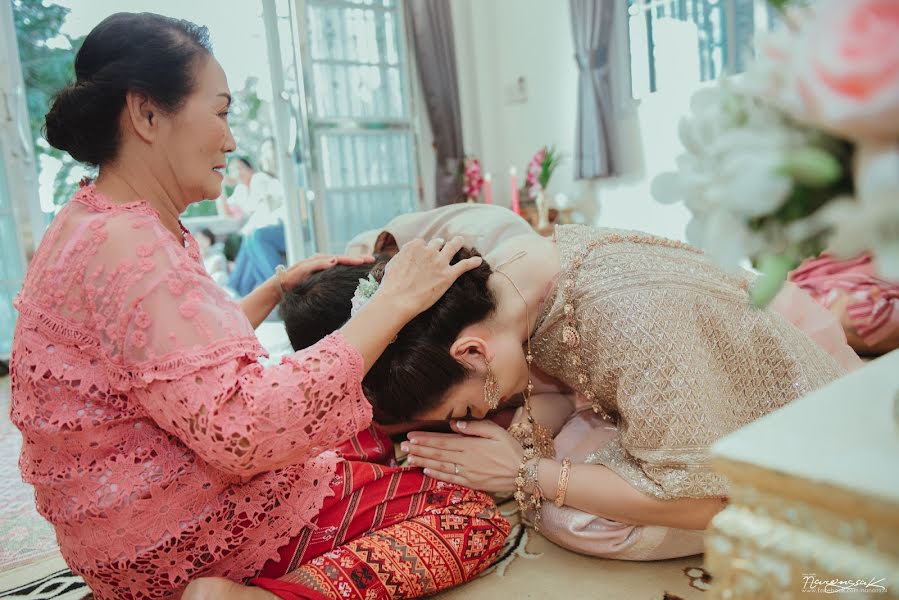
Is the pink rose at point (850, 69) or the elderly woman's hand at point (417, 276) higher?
the pink rose at point (850, 69)

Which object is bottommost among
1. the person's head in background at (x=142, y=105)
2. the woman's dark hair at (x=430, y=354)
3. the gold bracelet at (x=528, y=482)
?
the gold bracelet at (x=528, y=482)

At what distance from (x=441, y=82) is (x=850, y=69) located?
4678mm

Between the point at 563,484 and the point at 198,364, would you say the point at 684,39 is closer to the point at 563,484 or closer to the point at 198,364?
the point at 563,484

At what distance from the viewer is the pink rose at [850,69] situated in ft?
1.29

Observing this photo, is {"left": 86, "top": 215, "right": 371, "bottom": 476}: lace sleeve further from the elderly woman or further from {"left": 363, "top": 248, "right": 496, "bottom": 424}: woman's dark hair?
{"left": 363, "top": 248, "right": 496, "bottom": 424}: woman's dark hair

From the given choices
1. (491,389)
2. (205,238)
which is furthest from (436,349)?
(205,238)

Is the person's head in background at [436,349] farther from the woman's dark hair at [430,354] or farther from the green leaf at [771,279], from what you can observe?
the green leaf at [771,279]

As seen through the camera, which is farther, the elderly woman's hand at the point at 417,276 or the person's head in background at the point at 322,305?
the person's head in background at the point at 322,305

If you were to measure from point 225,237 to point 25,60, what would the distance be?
2616 mm

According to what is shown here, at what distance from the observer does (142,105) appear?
3.36 ft

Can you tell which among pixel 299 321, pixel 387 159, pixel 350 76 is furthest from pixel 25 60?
pixel 299 321

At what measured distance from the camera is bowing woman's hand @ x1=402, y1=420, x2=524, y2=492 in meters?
1.36

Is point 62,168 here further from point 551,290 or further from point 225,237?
point 551,290

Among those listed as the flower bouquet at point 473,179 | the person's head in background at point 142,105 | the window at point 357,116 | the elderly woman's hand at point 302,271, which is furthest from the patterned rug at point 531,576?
the flower bouquet at point 473,179
